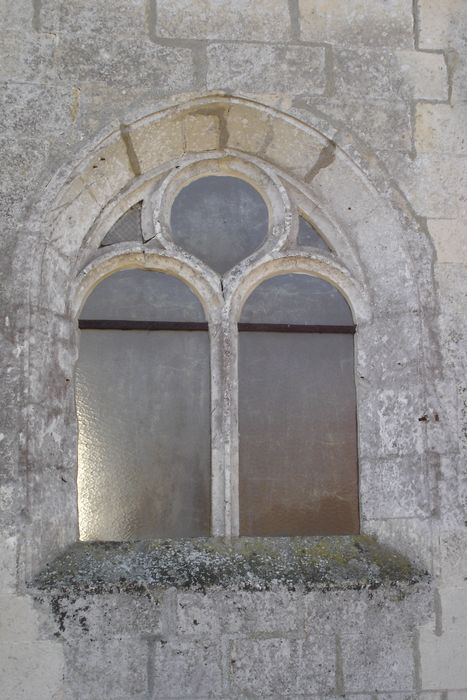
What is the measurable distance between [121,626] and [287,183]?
81.1 inches

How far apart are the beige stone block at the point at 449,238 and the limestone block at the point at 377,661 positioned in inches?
61.8

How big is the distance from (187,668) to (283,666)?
0.36 metres

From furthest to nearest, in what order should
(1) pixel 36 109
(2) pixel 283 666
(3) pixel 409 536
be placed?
(1) pixel 36 109 < (3) pixel 409 536 < (2) pixel 283 666

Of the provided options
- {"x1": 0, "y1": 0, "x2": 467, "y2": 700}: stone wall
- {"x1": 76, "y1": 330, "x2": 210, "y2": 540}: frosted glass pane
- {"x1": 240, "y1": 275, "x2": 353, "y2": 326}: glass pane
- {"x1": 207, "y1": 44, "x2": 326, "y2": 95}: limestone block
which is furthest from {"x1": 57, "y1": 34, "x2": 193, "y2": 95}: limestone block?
{"x1": 76, "y1": 330, "x2": 210, "y2": 540}: frosted glass pane

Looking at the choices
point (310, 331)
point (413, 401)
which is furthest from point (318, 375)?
point (413, 401)

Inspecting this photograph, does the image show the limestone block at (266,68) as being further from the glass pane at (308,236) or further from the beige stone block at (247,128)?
the glass pane at (308,236)

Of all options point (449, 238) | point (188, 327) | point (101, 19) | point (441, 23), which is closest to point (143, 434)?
point (188, 327)

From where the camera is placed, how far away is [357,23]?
4.06 metres

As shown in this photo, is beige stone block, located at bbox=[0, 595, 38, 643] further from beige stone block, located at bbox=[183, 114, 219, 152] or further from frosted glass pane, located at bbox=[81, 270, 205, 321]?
beige stone block, located at bbox=[183, 114, 219, 152]

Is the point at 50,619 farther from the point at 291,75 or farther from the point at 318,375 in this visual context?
the point at 291,75

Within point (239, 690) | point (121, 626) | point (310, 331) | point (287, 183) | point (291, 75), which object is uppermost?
point (291, 75)

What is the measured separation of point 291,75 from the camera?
394 cm

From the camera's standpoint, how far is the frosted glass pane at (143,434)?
12.1ft

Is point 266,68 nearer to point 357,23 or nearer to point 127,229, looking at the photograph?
point 357,23
